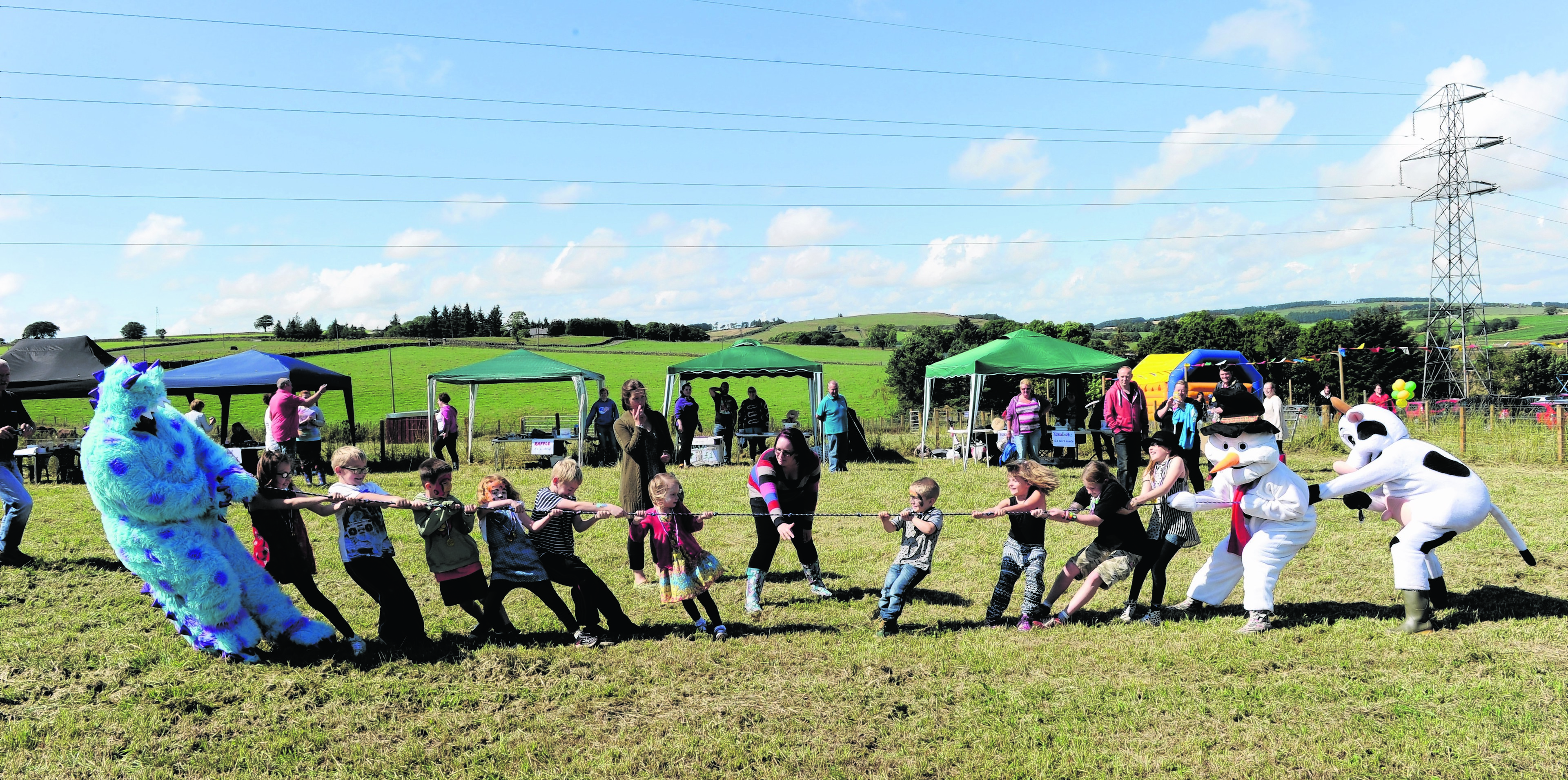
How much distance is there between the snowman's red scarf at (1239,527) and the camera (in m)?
5.66

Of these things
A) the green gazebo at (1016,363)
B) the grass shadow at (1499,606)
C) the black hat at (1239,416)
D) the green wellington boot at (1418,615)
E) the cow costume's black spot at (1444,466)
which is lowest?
the grass shadow at (1499,606)

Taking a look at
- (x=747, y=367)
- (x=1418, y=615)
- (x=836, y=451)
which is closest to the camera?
(x=1418, y=615)

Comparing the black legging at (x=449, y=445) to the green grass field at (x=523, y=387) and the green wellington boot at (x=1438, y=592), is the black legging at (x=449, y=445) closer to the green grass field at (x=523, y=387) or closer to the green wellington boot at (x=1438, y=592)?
the green grass field at (x=523, y=387)

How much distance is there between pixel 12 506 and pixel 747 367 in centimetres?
1253

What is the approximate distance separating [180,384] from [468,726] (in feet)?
49.2

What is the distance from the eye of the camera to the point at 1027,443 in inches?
551

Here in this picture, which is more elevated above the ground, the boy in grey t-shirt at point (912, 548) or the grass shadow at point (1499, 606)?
the boy in grey t-shirt at point (912, 548)

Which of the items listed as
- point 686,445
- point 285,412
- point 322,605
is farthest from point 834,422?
point 322,605

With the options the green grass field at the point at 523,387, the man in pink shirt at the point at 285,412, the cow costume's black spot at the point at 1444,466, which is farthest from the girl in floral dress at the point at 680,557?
the green grass field at the point at 523,387

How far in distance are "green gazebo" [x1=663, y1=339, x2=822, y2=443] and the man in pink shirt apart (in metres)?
6.94

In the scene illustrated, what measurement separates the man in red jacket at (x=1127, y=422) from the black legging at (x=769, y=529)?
21.3 feet

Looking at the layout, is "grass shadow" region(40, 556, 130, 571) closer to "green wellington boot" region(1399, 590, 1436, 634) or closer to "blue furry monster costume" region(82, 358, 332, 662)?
"blue furry monster costume" region(82, 358, 332, 662)

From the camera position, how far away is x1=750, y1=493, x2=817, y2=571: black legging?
249 inches

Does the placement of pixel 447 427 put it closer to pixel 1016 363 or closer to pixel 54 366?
pixel 54 366
